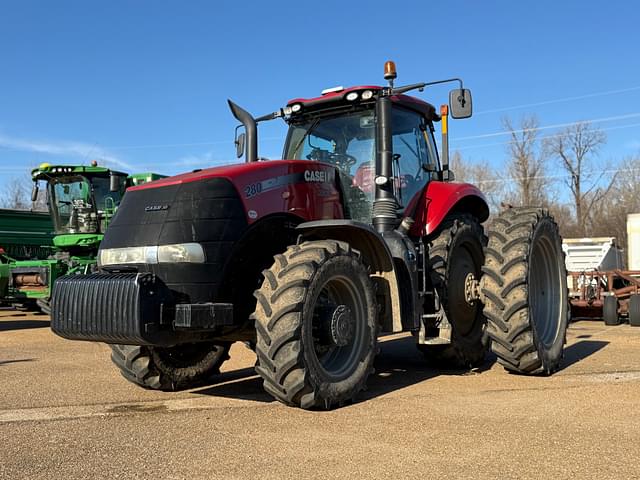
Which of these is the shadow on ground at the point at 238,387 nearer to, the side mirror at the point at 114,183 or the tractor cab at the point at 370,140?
the tractor cab at the point at 370,140

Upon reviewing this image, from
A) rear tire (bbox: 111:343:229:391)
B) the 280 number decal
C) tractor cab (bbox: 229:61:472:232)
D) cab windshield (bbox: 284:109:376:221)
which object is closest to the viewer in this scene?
the 280 number decal

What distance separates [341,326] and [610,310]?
10098mm

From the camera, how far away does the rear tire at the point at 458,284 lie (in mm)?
6848

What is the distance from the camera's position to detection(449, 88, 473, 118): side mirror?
6.49 meters

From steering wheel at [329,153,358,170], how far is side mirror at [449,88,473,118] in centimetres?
107

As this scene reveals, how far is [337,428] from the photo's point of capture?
177 inches

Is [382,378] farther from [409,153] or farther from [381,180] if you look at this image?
[409,153]

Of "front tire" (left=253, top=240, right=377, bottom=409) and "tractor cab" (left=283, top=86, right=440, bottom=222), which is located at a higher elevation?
"tractor cab" (left=283, top=86, right=440, bottom=222)

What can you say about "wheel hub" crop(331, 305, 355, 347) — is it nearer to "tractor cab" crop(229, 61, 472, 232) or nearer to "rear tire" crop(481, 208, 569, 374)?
"tractor cab" crop(229, 61, 472, 232)

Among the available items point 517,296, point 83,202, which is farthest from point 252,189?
point 83,202

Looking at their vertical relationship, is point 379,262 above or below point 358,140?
below

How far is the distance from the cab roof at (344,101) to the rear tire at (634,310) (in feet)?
25.6

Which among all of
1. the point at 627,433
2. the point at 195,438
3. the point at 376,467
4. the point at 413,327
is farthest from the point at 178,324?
the point at 627,433

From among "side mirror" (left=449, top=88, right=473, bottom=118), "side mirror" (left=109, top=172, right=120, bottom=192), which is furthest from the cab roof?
"side mirror" (left=109, top=172, right=120, bottom=192)
